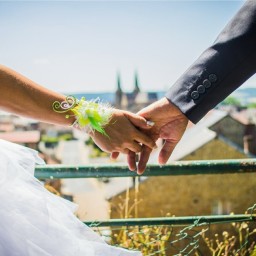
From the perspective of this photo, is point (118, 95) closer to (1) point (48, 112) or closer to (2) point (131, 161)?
(2) point (131, 161)

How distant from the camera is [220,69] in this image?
6.76ft

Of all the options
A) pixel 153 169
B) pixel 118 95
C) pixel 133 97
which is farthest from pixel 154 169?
pixel 118 95

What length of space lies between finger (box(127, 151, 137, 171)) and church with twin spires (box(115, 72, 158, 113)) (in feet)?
266

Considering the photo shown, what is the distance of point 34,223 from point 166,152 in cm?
117

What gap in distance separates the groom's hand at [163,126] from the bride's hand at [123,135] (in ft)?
Result: 0.18

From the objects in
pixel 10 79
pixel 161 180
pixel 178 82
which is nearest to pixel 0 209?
pixel 10 79

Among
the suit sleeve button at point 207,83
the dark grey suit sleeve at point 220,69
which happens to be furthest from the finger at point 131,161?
the suit sleeve button at point 207,83

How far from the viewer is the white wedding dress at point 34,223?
1430 mm

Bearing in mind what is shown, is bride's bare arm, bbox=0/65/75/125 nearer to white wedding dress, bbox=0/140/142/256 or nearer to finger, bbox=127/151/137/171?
white wedding dress, bbox=0/140/142/256

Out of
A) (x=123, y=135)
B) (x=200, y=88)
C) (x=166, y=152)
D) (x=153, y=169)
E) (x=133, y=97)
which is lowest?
(x=153, y=169)

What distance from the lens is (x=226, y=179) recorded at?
1877 centimetres

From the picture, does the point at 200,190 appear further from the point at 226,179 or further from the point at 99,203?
the point at 99,203

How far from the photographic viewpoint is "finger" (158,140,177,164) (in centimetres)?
234

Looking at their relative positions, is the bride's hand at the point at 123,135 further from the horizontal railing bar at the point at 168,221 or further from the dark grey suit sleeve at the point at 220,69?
the horizontal railing bar at the point at 168,221
